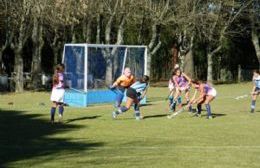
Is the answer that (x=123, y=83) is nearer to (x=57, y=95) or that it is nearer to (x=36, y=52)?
(x=57, y=95)

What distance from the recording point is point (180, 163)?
1262 cm

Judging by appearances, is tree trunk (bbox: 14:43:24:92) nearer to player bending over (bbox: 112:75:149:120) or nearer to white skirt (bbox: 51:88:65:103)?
player bending over (bbox: 112:75:149:120)

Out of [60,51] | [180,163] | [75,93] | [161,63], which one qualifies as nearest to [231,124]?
[180,163]

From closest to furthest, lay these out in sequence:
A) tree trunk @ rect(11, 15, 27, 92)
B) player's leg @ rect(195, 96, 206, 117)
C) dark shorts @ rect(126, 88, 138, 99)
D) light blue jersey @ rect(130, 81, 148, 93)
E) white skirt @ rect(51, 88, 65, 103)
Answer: white skirt @ rect(51, 88, 65, 103) → dark shorts @ rect(126, 88, 138, 99) → light blue jersey @ rect(130, 81, 148, 93) → player's leg @ rect(195, 96, 206, 117) → tree trunk @ rect(11, 15, 27, 92)

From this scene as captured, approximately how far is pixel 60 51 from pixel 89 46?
81.7 ft

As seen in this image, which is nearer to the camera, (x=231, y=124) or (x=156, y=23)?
(x=231, y=124)

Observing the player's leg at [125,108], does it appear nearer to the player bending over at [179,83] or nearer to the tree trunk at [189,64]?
the player bending over at [179,83]

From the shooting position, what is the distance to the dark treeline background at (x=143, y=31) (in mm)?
40719

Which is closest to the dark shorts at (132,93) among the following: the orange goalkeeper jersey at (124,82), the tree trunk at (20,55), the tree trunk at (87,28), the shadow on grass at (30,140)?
the orange goalkeeper jersey at (124,82)

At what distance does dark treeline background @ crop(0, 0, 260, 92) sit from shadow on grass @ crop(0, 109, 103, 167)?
58.5 ft

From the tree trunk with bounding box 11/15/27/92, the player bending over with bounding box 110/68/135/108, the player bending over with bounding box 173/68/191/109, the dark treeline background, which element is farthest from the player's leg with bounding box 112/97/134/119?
the dark treeline background

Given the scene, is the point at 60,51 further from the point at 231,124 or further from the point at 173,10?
the point at 231,124

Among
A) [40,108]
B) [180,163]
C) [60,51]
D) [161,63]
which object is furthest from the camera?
[161,63]

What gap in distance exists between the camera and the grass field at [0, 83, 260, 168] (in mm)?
12844
